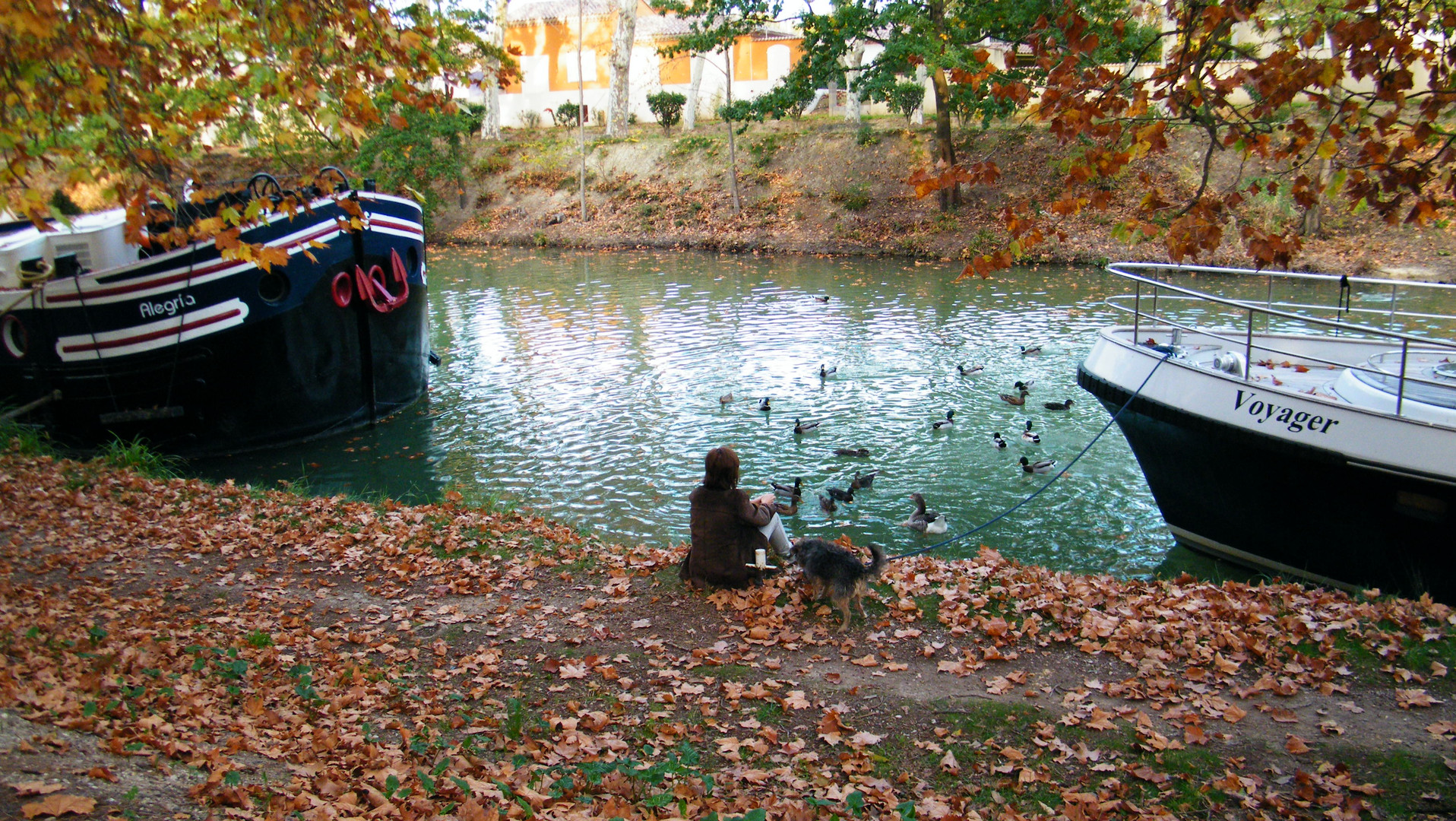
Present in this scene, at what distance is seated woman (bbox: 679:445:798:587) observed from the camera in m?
7.62

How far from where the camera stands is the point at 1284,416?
29.7ft

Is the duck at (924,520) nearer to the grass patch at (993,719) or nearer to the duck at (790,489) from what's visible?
the duck at (790,489)

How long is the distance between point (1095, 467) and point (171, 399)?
13.2 m

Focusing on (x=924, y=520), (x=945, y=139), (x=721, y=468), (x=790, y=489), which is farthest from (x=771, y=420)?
(x=945, y=139)

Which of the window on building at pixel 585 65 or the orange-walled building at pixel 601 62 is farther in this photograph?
the window on building at pixel 585 65

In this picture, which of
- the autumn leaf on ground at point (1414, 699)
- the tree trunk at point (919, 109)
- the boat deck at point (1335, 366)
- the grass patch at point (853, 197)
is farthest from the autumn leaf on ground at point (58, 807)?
the tree trunk at point (919, 109)

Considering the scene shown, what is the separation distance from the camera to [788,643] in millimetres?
7238

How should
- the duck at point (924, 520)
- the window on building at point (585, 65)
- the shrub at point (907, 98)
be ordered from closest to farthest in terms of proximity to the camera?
1. the duck at point (924, 520)
2. the shrub at point (907, 98)
3. the window on building at point (585, 65)

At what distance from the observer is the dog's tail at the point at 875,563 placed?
7492mm

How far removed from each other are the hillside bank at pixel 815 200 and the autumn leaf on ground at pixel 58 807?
1169 inches

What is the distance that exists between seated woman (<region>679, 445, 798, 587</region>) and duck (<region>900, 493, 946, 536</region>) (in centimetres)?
344

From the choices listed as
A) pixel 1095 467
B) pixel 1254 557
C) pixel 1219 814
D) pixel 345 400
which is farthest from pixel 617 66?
pixel 1219 814

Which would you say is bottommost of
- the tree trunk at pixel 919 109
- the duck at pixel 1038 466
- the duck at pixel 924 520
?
the duck at pixel 924 520

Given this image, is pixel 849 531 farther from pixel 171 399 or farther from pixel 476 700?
pixel 171 399
